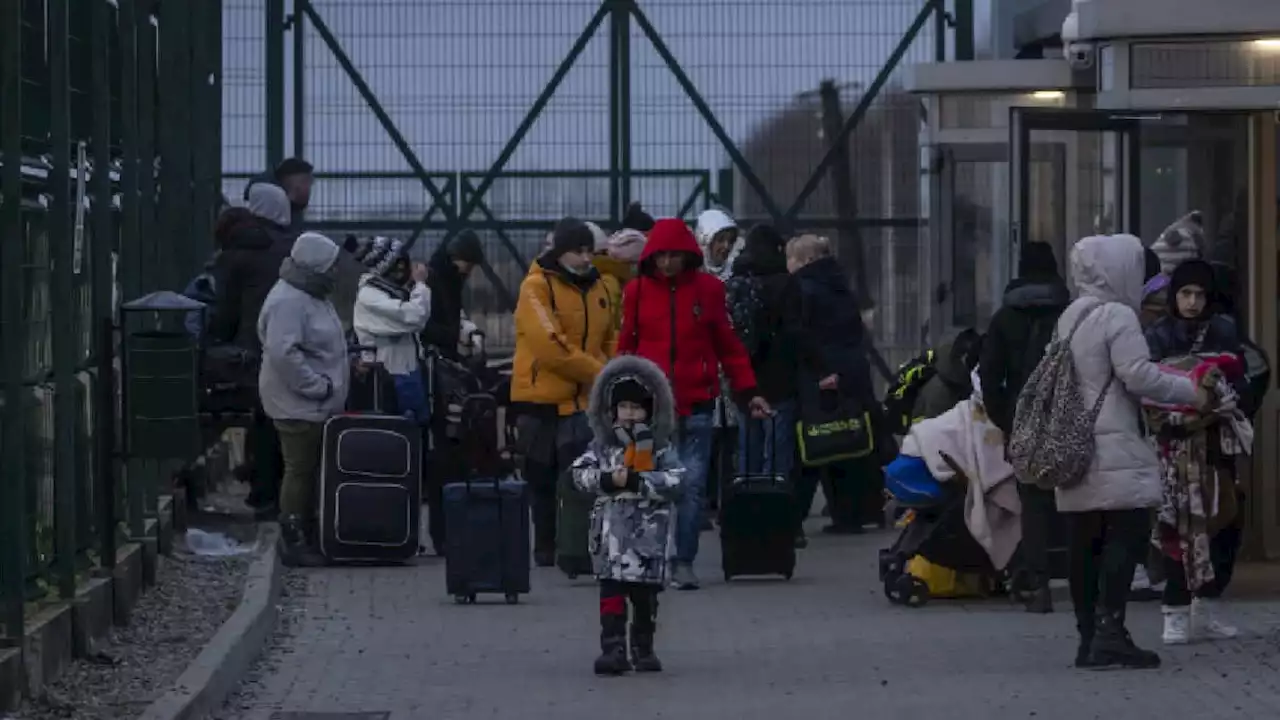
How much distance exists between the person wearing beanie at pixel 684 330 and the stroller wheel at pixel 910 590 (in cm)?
113

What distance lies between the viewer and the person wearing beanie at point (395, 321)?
16.5 m

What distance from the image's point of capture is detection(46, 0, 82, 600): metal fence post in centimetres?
1123

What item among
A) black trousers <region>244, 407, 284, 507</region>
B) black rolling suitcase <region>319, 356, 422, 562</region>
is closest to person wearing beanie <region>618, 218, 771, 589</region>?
black rolling suitcase <region>319, 356, 422, 562</region>

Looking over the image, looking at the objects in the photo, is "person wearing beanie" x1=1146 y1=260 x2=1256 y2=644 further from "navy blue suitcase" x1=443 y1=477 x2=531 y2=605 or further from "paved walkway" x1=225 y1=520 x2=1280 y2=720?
"navy blue suitcase" x1=443 y1=477 x2=531 y2=605

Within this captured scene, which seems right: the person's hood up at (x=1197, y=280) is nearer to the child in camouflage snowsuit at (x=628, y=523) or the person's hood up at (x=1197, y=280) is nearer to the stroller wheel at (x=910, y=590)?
the stroller wheel at (x=910, y=590)

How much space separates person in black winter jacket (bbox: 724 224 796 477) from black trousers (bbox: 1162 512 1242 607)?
364 centimetres

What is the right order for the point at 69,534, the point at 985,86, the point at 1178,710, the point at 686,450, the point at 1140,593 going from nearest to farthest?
the point at 1178,710 → the point at 69,534 → the point at 1140,593 → the point at 686,450 → the point at 985,86

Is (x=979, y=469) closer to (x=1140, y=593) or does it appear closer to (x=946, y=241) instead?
(x=1140, y=593)

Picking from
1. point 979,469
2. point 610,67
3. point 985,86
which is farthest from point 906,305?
point 979,469

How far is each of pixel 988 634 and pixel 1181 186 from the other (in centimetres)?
340

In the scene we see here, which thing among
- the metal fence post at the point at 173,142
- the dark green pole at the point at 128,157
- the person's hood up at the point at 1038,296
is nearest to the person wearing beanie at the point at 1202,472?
the person's hood up at the point at 1038,296

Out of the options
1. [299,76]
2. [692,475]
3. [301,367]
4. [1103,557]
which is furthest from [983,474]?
[299,76]

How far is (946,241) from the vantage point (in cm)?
1947

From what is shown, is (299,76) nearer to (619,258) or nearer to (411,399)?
(411,399)
